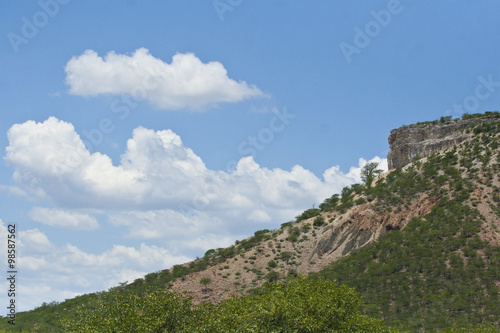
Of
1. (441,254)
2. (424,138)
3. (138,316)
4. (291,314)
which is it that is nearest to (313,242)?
(441,254)

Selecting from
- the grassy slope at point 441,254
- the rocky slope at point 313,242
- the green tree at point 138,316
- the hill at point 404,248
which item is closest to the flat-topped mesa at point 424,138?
the hill at point 404,248

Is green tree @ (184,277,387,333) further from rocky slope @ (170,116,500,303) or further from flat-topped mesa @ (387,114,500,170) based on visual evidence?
flat-topped mesa @ (387,114,500,170)

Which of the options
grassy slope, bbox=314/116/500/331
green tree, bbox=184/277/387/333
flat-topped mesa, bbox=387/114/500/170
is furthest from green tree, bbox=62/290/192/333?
flat-topped mesa, bbox=387/114/500/170

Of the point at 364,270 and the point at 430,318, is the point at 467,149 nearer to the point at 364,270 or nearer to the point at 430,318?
the point at 364,270

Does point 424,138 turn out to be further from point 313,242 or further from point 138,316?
point 138,316

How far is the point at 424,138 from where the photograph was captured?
11969 cm

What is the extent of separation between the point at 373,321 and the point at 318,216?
225ft

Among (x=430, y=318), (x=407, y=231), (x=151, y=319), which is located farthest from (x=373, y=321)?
(x=407, y=231)

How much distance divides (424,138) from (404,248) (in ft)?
156

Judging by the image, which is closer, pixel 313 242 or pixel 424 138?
pixel 313 242

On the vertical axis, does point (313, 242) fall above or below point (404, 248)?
above

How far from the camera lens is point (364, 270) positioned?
78.7 metres

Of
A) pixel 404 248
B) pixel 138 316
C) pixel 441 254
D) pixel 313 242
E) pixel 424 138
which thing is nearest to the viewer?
pixel 138 316

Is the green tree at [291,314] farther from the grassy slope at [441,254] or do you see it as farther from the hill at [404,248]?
the hill at [404,248]
